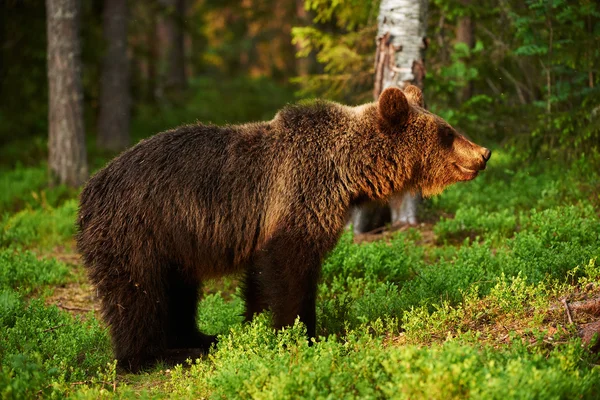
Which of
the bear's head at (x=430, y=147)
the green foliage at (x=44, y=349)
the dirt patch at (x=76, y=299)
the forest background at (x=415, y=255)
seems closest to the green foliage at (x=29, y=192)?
the forest background at (x=415, y=255)

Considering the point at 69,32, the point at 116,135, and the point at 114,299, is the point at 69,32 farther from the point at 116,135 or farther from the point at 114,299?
the point at 114,299

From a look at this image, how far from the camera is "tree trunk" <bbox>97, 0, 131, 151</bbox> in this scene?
16225mm

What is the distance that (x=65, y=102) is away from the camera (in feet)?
41.5

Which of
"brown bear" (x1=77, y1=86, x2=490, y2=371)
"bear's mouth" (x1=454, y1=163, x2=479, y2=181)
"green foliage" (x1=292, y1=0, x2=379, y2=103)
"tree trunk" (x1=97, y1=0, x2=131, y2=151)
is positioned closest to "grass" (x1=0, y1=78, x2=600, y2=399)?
"brown bear" (x1=77, y1=86, x2=490, y2=371)

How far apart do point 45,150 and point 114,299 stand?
1110 cm

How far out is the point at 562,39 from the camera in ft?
29.7

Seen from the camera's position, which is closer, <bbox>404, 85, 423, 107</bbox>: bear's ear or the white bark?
<bbox>404, 85, 423, 107</bbox>: bear's ear

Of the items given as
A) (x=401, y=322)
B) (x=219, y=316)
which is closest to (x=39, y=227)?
(x=219, y=316)

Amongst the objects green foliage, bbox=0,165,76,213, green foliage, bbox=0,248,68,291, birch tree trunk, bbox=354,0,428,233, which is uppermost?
birch tree trunk, bbox=354,0,428,233

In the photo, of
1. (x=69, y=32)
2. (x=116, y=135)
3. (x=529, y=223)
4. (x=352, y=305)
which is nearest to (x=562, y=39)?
(x=529, y=223)

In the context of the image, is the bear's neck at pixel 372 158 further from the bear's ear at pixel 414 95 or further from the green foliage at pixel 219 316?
the green foliage at pixel 219 316

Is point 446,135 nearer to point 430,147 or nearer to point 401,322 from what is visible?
point 430,147

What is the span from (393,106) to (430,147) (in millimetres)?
529

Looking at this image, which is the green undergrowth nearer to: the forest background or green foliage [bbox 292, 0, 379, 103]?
the forest background
